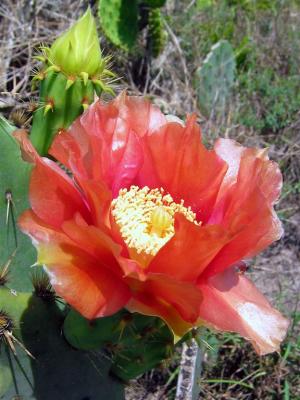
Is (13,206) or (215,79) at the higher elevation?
(13,206)

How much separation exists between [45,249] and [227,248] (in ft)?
0.63

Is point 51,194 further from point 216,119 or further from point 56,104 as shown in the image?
point 216,119

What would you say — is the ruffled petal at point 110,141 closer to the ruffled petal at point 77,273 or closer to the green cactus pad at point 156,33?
the ruffled petal at point 77,273

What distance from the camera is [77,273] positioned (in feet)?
2.28

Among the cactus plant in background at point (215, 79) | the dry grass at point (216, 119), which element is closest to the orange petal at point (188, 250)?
the dry grass at point (216, 119)

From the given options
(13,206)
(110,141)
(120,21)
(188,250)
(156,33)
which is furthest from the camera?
(156,33)

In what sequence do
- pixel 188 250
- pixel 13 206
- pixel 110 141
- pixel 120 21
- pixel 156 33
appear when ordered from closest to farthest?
pixel 188 250
pixel 110 141
pixel 13 206
pixel 120 21
pixel 156 33

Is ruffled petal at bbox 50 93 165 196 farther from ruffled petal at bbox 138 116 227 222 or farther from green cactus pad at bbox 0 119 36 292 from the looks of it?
green cactus pad at bbox 0 119 36 292

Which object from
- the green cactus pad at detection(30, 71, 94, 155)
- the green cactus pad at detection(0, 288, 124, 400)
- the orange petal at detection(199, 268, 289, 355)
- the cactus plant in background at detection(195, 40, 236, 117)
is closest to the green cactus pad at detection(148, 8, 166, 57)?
the cactus plant in background at detection(195, 40, 236, 117)

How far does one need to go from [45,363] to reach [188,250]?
321mm

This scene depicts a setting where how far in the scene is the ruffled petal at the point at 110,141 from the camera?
2.48ft

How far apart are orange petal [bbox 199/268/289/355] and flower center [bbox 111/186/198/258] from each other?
Result: 0.09 meters

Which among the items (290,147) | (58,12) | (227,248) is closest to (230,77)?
(290,147)

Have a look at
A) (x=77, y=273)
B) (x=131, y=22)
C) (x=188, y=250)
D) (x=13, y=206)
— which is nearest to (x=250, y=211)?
(x=188, y=250)
